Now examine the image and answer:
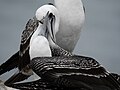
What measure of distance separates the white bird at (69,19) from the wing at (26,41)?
17 centimetres

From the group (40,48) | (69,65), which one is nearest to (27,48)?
(40,48)

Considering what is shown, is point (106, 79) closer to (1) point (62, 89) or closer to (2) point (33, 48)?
(1) point (62, 89)

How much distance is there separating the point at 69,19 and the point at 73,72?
626mm

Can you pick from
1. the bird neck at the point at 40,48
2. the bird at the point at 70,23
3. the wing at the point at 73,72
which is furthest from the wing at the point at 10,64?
the wing at the point at 73,72

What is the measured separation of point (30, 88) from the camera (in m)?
2.98

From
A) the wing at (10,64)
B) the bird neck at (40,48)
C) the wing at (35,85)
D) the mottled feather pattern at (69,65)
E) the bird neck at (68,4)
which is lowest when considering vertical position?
the wing at (35,85)

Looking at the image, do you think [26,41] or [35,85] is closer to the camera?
[35,85]

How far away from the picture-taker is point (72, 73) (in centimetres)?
286

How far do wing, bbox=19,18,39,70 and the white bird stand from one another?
0.17 metres

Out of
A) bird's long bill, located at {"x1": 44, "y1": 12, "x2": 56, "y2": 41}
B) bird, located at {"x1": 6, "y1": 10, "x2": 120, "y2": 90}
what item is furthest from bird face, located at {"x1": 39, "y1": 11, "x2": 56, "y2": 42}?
bird, located at {"x1": 6, "y1": 10, "x2": 120, "y2": 90}

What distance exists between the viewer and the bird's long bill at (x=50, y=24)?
126 inches

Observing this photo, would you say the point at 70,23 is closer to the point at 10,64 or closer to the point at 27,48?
the point at 27,48

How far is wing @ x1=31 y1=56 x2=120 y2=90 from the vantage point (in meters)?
2.85

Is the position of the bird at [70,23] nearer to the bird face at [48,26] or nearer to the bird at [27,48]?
the bird at [27,48]
